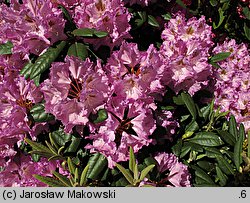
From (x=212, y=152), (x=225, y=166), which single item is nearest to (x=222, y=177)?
(x=225, y=166)

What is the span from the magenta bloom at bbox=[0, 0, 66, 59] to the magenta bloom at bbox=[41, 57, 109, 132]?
181 mm

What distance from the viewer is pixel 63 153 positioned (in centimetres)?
173

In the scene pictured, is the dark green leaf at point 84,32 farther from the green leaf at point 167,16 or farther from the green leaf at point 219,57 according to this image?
the green leaf at point 219,57

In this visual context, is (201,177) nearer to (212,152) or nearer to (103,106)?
(212,152)

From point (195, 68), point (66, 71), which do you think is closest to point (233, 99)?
point (195, 68)

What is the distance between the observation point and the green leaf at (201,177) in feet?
5.73

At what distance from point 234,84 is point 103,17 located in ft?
3.09

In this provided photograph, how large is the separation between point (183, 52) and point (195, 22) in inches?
10.0

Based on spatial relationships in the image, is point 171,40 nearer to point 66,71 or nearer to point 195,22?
point 195,22

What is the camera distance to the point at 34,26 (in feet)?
5.37

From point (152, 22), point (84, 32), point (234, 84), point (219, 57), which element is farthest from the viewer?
point (234, 84)

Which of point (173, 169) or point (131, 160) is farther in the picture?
point (173, 169)

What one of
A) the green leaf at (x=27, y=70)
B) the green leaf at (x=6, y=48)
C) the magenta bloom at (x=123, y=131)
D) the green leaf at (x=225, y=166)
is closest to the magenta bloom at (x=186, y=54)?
the magenta bloom at (x=123, y=131)

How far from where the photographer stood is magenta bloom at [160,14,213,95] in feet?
5.91
